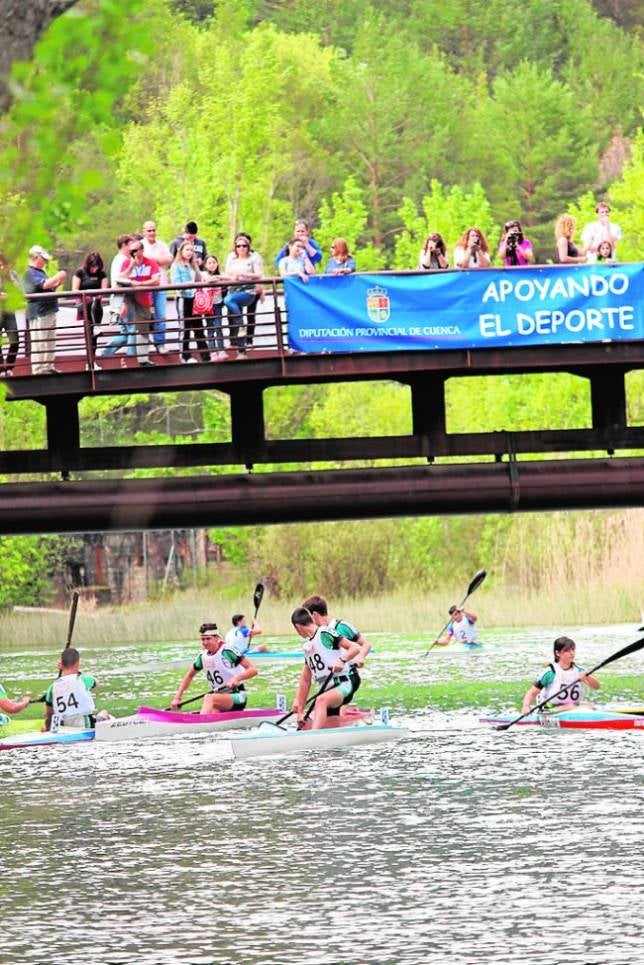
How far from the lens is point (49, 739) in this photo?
79.7 feet

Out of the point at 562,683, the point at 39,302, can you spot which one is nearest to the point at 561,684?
the point at 562,683

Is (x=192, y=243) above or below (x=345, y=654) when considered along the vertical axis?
above

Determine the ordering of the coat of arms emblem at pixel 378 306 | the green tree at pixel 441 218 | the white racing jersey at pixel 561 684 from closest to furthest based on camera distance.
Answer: the white racing jersey at pixel 561 684
the coat of arms emblem at pixel 378 306
the green tree at pixel 441 218

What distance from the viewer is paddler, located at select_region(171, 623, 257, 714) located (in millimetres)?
25312

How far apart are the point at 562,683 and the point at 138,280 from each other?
7.06 metres

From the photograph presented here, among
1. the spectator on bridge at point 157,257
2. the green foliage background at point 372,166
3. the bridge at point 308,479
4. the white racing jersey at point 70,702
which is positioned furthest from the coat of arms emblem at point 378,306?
the green foliage background at point 372,166

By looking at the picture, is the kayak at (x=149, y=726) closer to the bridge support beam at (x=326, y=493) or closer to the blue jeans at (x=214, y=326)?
the bridge support beam at (x=326, y=493)

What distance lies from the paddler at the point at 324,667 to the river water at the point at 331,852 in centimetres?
54

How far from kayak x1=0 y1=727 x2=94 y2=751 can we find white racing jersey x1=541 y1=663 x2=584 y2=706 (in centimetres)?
528

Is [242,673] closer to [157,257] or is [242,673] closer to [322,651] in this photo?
[322,651]

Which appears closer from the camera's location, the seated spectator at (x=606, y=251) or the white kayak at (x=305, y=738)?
the white kayak at (x=305, y=738)

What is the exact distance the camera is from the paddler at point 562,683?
23.8m

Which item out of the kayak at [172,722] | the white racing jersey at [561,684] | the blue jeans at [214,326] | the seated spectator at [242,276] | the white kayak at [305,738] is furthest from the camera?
the seated spectator at [242,276]

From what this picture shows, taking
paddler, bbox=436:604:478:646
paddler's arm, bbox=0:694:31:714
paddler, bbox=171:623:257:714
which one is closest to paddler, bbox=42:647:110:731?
paddler's arm, bbox=0:694:31:714
